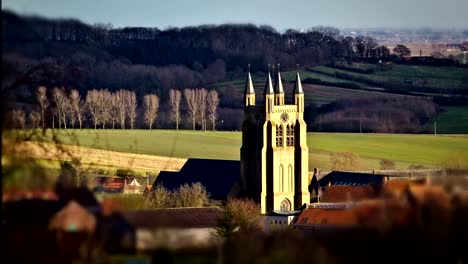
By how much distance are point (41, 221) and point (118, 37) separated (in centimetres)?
11061

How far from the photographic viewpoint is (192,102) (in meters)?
121

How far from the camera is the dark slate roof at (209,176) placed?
3465 inches

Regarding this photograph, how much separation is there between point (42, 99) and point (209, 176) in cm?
7323

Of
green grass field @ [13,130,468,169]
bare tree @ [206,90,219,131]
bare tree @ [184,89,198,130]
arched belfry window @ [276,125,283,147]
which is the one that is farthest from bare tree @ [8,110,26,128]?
bare tree @ [206,90,219,131]

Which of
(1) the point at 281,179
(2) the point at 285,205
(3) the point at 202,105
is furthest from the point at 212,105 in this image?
(2) the point at 285,205

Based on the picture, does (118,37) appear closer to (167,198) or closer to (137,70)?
(137,70)

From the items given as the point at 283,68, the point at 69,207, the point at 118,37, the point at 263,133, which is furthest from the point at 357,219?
the point at 283,68

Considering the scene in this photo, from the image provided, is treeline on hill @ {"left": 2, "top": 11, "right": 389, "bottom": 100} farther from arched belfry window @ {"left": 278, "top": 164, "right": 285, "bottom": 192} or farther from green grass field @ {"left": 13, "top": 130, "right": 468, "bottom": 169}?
arched belfry window @ {"left": 278, "top": 164, "right": 285, "bottom": 192}

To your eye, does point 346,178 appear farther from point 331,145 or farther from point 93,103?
point 331,145

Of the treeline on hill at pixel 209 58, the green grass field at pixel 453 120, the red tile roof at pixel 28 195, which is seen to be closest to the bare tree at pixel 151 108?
the treeline on hill at pixel 209 58

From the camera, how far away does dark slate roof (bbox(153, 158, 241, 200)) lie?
88000 millimetres

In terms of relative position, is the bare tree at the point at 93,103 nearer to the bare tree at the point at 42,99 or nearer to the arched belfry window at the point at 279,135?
the arched belfry window at the point at 279,135

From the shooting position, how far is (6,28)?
15789 mm

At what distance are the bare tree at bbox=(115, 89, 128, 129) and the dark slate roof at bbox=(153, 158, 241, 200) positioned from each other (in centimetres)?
1192
